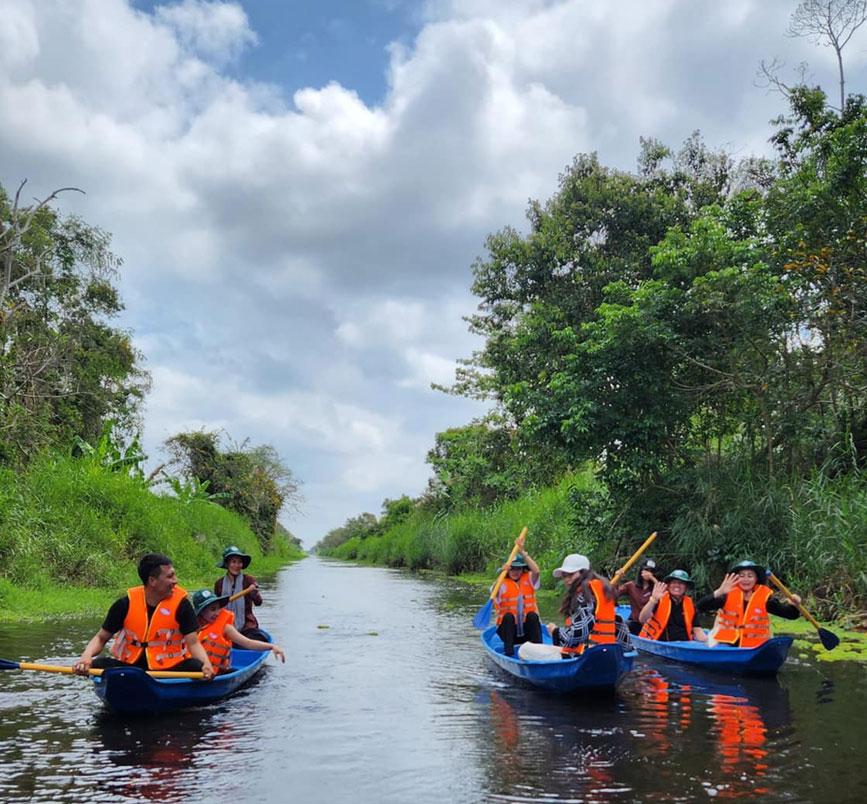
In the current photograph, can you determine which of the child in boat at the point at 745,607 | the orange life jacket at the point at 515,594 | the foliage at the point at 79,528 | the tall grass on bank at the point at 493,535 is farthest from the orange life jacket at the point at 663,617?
the foliage at the point at 79,528

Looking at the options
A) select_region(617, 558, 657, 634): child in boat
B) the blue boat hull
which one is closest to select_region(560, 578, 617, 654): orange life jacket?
the blue boat hull

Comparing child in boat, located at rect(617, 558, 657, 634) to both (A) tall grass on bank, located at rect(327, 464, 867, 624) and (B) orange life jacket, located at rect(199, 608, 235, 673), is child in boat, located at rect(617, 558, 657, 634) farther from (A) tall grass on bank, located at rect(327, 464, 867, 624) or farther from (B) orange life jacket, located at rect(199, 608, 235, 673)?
(B) orange life jacket, located at rect(199, 608, 235, 673)

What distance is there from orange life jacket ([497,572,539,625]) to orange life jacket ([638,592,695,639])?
212cm

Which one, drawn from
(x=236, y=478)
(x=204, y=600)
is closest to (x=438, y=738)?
(x=204, y=600)

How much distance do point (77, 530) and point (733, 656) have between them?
40.5ft

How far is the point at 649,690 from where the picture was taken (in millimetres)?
8742

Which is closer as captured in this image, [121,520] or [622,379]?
[622,379]

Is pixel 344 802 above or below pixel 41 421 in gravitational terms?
below

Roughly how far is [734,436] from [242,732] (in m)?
13.4

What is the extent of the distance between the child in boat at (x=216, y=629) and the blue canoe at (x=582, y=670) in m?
2.47

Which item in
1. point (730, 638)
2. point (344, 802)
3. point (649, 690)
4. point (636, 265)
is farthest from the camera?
point (636, 265)

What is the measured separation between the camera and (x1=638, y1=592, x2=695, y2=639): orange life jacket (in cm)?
1093

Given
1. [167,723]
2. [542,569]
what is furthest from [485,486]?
[167,723]

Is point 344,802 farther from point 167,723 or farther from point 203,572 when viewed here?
point 203,572
